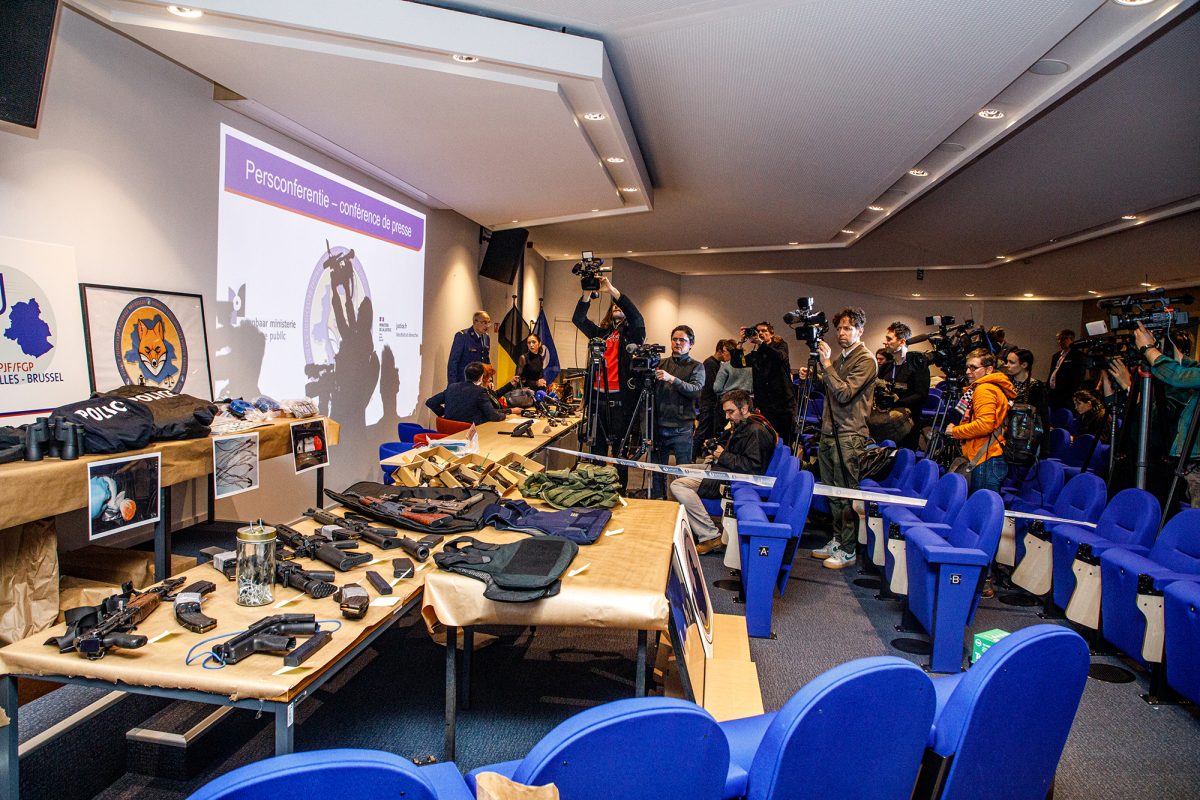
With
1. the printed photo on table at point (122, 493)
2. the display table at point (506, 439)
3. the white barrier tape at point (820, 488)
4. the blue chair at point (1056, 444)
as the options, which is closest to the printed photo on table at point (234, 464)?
the printed photo on table at point (122, 493)

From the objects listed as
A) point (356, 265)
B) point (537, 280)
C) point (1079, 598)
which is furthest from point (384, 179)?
point (1079, 598)

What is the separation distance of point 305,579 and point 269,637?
35cm

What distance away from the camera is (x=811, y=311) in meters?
4.62

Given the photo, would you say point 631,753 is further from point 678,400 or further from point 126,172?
point 678,400

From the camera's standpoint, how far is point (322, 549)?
6.98 feet

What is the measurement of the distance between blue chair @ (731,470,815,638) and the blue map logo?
3161 mm

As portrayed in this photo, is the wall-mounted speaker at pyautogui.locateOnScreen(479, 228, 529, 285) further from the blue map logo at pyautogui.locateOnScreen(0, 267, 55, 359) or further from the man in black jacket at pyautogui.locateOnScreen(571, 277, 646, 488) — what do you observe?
the blue map logo at pyautogui.locateOnScreen(0, 267, 55, 359)

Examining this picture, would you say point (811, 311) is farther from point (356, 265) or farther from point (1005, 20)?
point (356, 265)

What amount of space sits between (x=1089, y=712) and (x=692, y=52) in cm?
351

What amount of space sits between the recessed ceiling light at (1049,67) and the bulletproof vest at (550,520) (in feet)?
10.4

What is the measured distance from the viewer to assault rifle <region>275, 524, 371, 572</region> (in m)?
2.06

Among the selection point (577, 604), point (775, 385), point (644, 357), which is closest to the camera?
point (577, 604)

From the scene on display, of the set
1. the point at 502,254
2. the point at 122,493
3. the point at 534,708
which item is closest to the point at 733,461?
the point at 534,708

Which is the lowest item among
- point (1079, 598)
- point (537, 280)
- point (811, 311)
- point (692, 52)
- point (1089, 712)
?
point (1089, 712)
